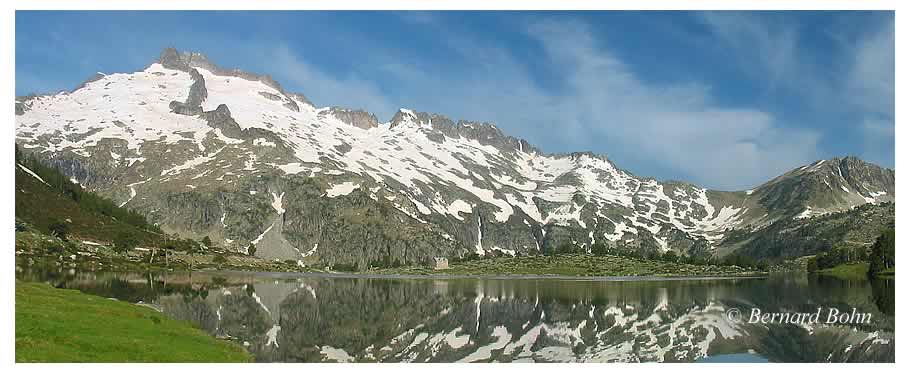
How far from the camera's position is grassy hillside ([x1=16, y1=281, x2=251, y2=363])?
4066 centimetres

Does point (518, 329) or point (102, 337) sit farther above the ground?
point (102, 337)

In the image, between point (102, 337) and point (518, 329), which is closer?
point (102, 337)

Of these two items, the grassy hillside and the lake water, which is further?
the lake water

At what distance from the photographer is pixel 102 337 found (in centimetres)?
4528

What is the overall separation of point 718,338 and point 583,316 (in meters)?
23.2

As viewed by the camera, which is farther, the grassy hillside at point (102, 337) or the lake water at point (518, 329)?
the lake water at point (518, 329)

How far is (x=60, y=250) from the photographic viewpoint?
18200cm

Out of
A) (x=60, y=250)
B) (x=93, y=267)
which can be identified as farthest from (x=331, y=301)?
(x=60, y=250)

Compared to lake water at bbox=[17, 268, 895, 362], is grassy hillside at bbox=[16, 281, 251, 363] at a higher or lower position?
higher

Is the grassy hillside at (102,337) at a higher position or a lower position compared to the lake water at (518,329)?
higher

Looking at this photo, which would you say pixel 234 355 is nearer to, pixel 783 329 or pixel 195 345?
pixel 195 345

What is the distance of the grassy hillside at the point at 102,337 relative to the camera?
133 ft
